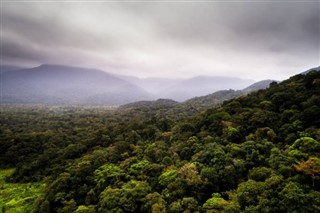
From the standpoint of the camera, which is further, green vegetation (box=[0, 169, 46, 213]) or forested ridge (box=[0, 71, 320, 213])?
green vegetation (box=[0, 169, 46, 213])

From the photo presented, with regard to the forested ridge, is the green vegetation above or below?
below

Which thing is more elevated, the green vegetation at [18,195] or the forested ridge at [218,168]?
the forested ridge at [218,168]

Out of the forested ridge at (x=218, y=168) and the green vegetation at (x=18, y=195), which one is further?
the green vegetation at (x=18, y=195)

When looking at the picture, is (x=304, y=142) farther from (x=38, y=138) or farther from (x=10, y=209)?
(x=38, y=138)

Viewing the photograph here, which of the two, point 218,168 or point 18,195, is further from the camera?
point 18,195

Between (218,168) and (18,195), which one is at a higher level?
(218,168)

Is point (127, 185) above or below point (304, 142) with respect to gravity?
below

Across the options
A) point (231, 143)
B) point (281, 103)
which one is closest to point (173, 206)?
point (231, 143)

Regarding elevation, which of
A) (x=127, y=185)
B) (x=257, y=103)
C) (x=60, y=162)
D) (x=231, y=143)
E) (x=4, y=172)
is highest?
(x=257, y=103)
